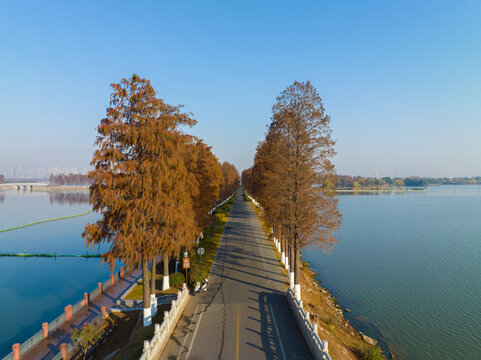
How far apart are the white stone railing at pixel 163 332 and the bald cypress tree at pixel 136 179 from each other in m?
3.30

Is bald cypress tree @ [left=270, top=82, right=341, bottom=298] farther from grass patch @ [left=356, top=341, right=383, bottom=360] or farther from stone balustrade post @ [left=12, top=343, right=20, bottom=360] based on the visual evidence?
stone balustrade post @ [left=12, top=343, right=20, bottom=360]

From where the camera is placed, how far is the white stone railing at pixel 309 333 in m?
11.5

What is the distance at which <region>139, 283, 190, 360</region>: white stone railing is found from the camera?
11.6 metres

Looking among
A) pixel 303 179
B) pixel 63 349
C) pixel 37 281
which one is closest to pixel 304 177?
pixel 303 179

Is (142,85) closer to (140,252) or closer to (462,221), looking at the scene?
(140,252)

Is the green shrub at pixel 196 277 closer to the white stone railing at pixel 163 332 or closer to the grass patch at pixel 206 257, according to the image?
the grass patch at pixel 206 257

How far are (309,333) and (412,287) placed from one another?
71.0 ft

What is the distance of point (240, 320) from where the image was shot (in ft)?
52.2

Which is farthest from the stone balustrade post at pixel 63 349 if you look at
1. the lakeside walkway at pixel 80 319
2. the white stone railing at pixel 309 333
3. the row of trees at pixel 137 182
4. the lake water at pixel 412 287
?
the lake water at pixel 412 287

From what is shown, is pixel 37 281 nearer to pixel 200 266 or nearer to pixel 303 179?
pixel 200 266

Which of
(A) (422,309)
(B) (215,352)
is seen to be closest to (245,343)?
(B) (215,352)

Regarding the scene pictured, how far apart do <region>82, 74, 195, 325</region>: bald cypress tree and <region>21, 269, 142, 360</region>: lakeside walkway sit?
661 centimetres

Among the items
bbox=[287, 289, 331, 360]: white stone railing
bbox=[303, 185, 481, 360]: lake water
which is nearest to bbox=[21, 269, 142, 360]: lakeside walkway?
bbox=[287, 289, 331, 360]: white stone railing

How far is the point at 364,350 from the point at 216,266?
1452cm
